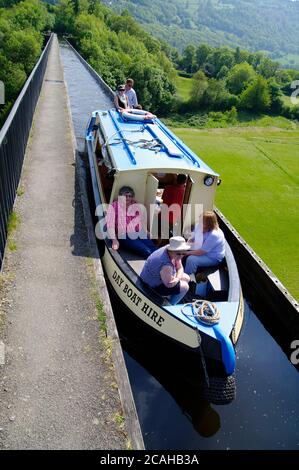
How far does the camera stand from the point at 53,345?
20.6ft

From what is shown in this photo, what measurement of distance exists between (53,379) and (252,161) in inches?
741

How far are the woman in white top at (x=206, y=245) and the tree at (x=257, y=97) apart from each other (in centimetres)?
8044

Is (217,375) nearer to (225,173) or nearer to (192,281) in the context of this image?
(192,281)

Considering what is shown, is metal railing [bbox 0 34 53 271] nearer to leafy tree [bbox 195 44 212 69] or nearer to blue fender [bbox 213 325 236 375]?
blue fender [bbox 213 325 236 375]

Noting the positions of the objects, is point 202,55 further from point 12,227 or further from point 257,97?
point 12,227

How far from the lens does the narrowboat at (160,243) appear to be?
686 cm

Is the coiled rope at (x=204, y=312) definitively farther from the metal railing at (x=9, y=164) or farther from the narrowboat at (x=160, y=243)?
the metal railing at (x=9, y=164)

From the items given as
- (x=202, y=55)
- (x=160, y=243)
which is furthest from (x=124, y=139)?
(x=202, y=55)

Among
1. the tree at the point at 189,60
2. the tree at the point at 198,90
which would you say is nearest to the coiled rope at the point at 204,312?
the tree at the point at 198,90

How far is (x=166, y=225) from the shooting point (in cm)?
948

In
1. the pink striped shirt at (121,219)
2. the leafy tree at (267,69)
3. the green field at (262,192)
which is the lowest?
the green field at (262,192)

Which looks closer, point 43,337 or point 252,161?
point 43,337

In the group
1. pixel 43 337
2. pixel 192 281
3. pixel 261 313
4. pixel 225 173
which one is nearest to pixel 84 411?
pixel 43 337

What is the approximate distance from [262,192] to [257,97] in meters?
71.7
